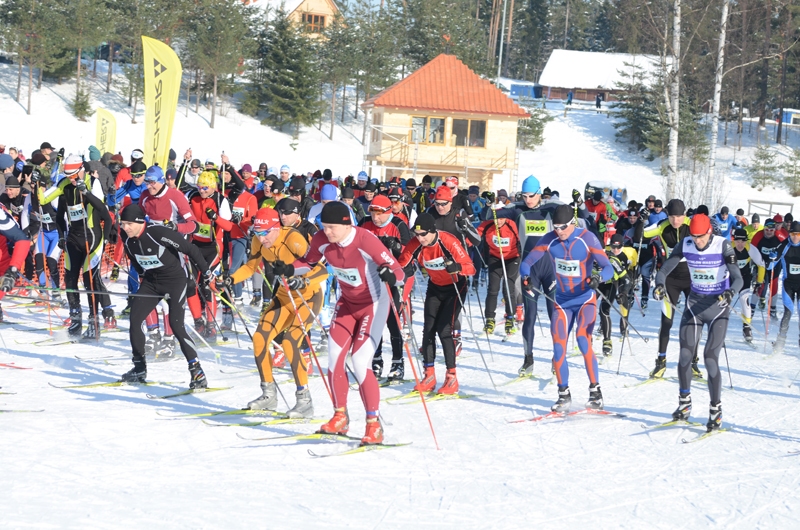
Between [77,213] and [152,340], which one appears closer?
[152,340]

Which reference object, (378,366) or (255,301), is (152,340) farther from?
(255,301)

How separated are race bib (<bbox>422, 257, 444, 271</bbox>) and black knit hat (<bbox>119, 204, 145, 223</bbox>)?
270 centimetres

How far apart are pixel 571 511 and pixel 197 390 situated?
4.19m

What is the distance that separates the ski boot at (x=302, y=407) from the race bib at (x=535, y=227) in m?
4.80

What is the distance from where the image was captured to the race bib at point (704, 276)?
7938 millimetres

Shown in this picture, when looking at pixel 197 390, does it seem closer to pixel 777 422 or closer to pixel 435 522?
pixel 435 522

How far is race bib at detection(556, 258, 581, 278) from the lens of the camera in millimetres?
8211

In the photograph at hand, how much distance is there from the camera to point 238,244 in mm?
12977

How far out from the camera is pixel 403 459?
6.55m

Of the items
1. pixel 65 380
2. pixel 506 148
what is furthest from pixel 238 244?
pixel 506 148

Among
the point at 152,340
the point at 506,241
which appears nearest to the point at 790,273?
the point at 506,241

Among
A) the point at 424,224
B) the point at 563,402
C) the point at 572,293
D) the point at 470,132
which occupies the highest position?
the point at 470,132

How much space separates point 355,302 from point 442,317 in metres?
2.12

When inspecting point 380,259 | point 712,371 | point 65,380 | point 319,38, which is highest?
point 319,38
